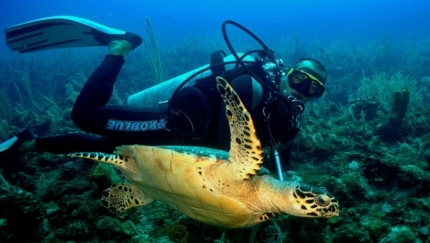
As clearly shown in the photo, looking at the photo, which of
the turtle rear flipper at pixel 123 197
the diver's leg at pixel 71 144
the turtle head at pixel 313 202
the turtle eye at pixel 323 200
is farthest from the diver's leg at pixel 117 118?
the turtle eye at pixel 323 200

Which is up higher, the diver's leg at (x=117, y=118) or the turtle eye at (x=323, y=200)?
the diver's leg at (x=117, y=118)

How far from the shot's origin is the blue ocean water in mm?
56094

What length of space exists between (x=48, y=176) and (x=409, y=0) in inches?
3765

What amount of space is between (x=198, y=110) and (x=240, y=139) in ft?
3.73

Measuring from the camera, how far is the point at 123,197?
9.05ft

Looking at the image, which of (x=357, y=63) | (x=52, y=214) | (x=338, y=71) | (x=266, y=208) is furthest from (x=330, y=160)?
(x=357, y=63)

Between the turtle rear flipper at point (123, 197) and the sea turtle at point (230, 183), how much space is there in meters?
0.39

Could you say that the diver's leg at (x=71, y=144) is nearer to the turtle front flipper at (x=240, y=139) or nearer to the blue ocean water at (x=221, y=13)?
the turtle front flipper at (x=240, y=139)

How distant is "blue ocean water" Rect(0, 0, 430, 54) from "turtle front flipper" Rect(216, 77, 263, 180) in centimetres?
5060

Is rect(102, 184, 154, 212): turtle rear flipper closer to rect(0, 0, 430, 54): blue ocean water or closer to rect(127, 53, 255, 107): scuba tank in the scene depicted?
rect(127, 53, 255, 107): scuba tank

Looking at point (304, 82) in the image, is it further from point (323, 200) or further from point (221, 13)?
point (221, 13)

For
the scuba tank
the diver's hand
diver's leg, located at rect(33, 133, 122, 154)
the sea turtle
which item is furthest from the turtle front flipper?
diver's leg, located at rect(33, 133, 122, 154)

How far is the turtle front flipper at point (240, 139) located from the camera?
1.82 m

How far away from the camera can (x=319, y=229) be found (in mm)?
2402
